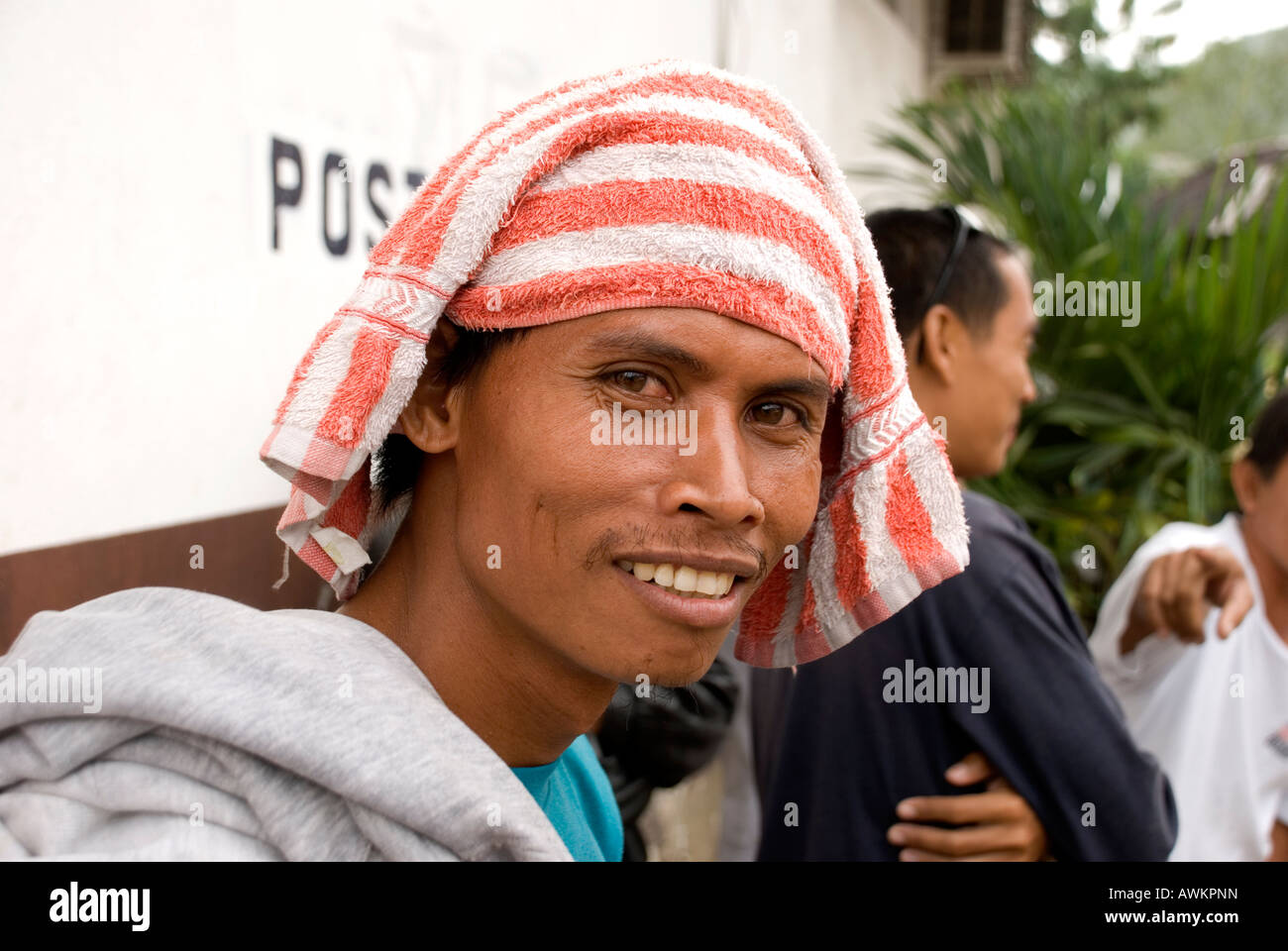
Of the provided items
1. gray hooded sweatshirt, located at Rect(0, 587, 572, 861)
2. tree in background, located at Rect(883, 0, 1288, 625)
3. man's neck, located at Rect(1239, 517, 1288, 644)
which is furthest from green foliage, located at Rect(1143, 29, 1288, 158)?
gray hooded sweatshirt, located at Rect(0, 587, 572, 861)

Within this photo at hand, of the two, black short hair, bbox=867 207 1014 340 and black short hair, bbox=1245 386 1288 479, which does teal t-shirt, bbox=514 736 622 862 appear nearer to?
black short hair, bbox=867 207 1014 340

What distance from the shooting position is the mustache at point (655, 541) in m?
1.15

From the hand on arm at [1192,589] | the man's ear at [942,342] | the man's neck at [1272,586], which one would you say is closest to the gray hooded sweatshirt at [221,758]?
the man's ear at [942,342]

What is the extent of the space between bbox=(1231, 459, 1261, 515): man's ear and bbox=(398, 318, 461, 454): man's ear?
7.91 ft

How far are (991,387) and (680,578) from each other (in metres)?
1.44

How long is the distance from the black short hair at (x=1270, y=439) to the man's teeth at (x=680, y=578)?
7.37ft

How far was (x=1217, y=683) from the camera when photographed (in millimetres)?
2709

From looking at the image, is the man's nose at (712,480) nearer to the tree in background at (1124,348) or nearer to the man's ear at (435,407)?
the man's ear at (435,407)

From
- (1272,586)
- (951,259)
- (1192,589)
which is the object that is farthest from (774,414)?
(1272,586)

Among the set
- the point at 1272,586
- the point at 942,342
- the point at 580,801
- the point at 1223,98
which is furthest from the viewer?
the point at 1223,98

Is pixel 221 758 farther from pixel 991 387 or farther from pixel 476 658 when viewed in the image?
pixel 991 387

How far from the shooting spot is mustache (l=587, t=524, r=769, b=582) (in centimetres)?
115
